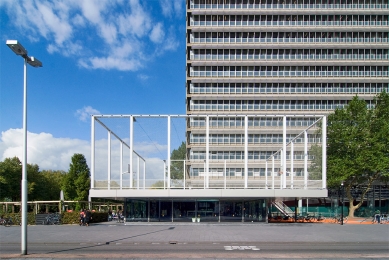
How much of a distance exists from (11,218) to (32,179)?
53.3 meters

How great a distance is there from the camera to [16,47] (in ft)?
50.0

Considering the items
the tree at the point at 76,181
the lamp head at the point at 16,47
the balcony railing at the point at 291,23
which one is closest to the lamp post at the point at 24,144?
the lamp head at the point at 16,47

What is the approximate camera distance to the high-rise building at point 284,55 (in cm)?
8044

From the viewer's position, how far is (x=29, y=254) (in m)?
16.3

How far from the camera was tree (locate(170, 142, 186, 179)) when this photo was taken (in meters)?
38.9

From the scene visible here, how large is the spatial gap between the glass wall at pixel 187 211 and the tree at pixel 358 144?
61.0 feet

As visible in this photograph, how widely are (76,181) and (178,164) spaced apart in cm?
5141

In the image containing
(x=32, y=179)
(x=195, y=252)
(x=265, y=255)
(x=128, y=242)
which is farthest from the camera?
(x=32, y=179)

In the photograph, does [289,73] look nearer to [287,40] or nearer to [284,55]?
[284,55]

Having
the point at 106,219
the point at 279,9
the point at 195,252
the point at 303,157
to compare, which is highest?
the point at 279,9

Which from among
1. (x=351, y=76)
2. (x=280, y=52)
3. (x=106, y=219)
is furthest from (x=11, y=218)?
(x=351, y=76)

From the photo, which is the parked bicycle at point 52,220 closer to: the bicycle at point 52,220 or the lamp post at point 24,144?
the bicycle at point 52,220

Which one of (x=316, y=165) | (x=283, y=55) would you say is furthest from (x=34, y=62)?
(x=283, y=55)

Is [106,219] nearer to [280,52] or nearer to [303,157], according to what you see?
[303,157]
